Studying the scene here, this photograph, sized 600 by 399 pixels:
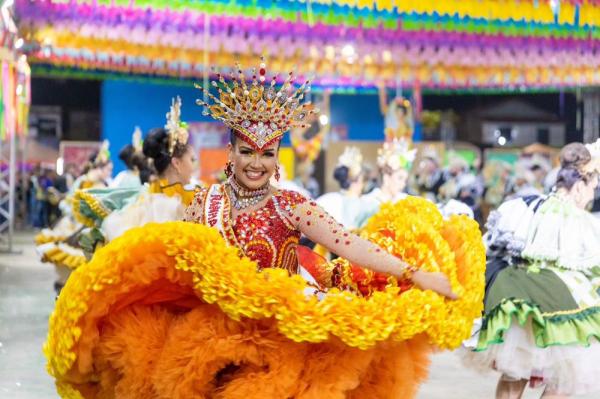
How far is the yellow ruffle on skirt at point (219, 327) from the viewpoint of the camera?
3.71 metres

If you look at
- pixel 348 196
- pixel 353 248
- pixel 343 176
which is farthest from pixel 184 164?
pixel 343 176

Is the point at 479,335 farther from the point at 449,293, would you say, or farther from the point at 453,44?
the point at 453,44

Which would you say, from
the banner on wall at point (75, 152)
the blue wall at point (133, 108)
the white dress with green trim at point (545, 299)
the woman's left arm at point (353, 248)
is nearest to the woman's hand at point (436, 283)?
the woman's left arm at point (353, 248)

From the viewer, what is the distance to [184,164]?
628 centimetres

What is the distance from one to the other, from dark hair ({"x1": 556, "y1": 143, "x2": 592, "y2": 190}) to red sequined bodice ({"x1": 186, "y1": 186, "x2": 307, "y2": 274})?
236 cm

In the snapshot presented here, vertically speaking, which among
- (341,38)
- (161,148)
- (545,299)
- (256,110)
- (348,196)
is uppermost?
(341,38)

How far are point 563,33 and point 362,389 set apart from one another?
1216 centimetres

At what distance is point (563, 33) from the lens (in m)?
15.3

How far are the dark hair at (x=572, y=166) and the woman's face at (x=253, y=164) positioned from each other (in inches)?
94.9

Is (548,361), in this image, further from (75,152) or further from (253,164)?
(75,152)

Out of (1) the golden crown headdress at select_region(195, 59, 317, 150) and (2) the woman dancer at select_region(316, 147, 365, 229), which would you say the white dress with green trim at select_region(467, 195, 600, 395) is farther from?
(2) the woman dancer at select_region(316, 147, 365, 229)

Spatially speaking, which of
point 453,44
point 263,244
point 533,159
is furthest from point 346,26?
point 263,244

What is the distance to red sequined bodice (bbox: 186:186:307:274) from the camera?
13.5 feet

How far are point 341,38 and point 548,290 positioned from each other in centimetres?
1219
